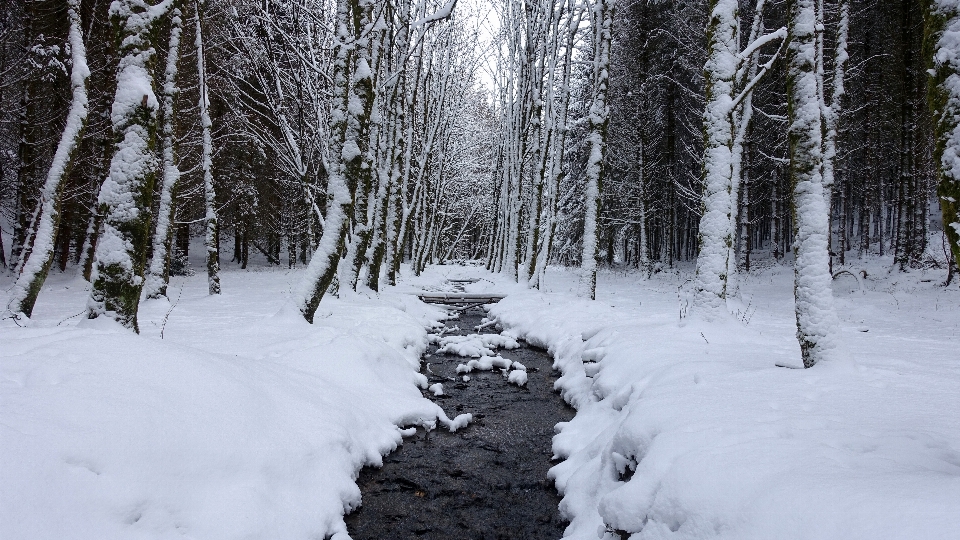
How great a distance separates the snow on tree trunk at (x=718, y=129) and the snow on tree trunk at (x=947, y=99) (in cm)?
409

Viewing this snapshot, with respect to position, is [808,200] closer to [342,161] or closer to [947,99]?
[947,99]

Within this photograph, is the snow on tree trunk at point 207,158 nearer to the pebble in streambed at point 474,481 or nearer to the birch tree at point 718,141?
the pebble in streambed at point 474,481

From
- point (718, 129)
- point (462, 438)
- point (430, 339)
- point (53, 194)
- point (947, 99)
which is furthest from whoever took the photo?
point (430, 339)

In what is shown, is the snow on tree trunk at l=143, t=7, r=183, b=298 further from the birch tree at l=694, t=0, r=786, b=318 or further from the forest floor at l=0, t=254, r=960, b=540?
the birch tree at l=694, t=0, r=786, b=318

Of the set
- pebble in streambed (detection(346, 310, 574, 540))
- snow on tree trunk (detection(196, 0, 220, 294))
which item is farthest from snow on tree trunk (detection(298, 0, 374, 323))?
snow on tree trunk (detection(196, 0, 220, 294))

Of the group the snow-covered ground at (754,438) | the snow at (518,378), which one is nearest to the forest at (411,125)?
the snow-covered ground at (754,438)

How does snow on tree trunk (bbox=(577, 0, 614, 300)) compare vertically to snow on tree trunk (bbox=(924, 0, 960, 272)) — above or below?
above

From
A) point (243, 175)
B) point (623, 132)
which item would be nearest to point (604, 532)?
point (623, 132)

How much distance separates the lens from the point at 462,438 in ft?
18.9

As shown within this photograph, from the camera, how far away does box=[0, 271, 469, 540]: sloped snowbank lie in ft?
8.20

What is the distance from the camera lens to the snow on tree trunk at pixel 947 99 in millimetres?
2602

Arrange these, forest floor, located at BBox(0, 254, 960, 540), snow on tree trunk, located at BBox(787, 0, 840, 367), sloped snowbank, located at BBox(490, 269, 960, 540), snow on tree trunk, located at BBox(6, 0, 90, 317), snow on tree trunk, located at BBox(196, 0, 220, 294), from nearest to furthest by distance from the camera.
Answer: sloped snowbank, located at BBox(490, 269, 960, 540) → forest floor, located at BBox(0, 254, 960, 540) → snow on tree trunk, located at BBox(787, 0, 840, 367) → snow on tree trunk, located at BBox(6, 0, 90, 317) → snow on tree trunk, located at BBox(196, 0, 220, 294)

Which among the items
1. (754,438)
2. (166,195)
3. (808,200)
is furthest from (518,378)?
(166,195)

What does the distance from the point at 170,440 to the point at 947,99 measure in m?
5.11
